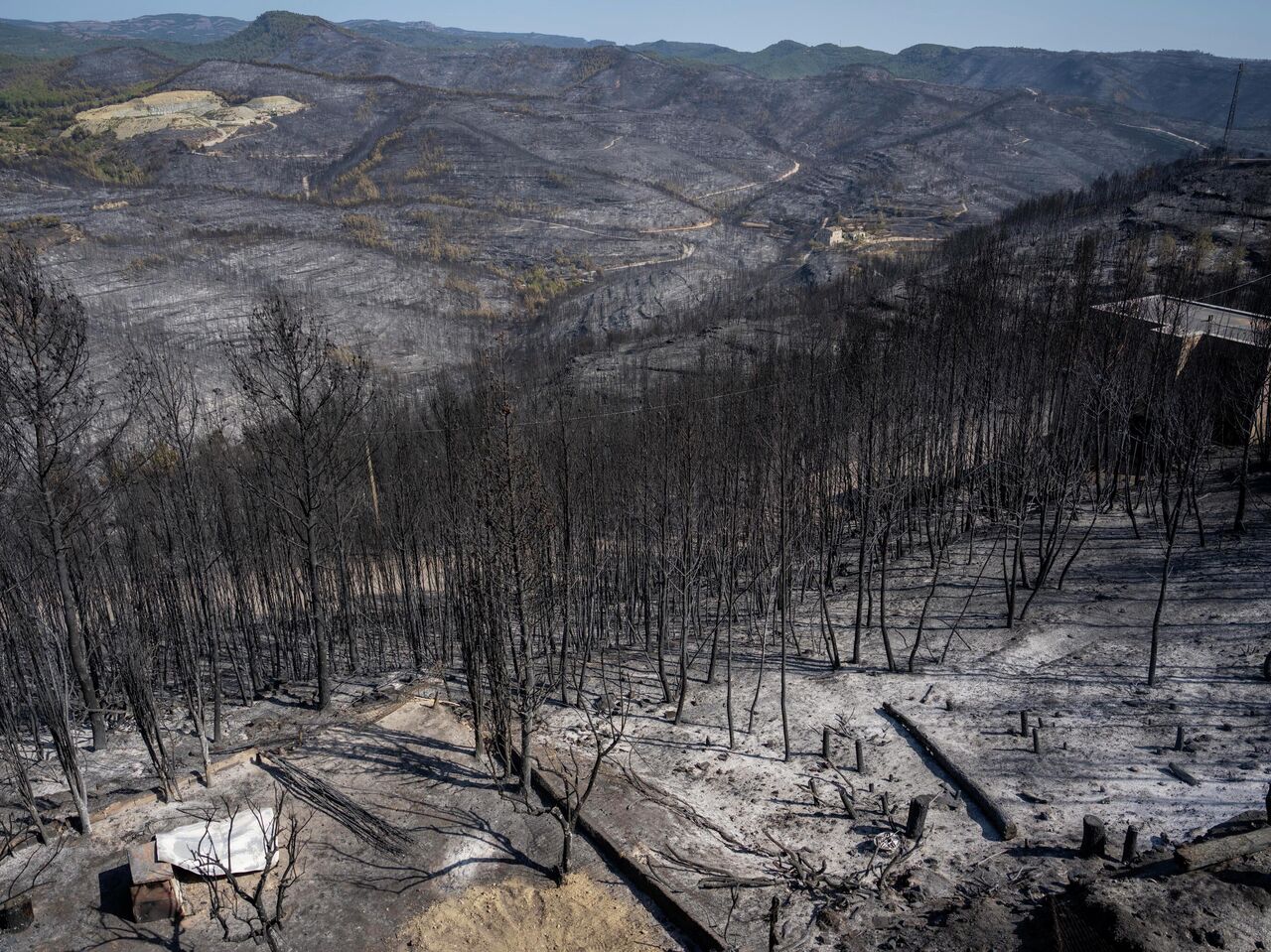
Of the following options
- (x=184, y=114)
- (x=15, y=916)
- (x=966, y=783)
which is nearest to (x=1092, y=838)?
(x=966, y=783)

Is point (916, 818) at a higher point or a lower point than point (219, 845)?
lower

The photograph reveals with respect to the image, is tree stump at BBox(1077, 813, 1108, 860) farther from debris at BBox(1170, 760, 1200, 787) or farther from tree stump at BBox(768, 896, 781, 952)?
tree stump at BBox(768, 896, 781, 952)

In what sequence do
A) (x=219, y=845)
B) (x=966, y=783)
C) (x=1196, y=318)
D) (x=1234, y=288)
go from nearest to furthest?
(x=219, y=845) → (x=966, y=783) → (x=1196, y=318) → (x=1234, y=288)

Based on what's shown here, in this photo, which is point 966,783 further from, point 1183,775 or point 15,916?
point 15,916

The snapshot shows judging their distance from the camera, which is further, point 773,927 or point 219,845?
point 219,845

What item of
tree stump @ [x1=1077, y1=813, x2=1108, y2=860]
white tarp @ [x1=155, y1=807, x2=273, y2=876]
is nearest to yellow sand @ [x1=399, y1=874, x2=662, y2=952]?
white tarp @ [x1=155, y1=807, x2=273, y2=876]

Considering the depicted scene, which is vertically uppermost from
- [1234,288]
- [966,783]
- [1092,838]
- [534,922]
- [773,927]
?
[1234,288]

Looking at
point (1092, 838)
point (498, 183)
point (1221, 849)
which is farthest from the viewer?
point (498, 183)
